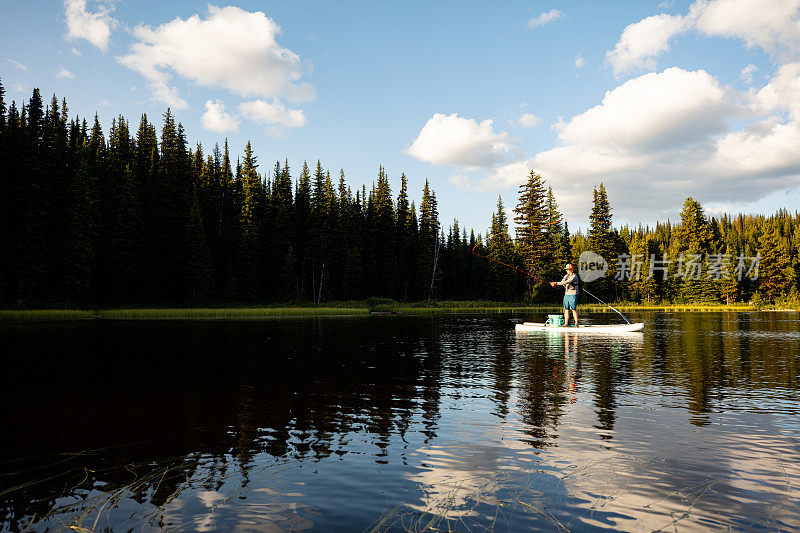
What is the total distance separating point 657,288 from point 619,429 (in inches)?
4072

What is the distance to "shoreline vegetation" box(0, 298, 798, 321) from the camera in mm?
50781

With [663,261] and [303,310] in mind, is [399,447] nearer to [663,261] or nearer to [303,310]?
[303,310]

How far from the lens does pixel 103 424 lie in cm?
991

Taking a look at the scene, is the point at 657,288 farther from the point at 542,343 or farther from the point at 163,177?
the point at 163,177

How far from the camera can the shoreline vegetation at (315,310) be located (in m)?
50.8

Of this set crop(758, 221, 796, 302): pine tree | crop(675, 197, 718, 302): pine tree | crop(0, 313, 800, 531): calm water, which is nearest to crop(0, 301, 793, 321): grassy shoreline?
crop(675, 197, 718, 302): pine tree

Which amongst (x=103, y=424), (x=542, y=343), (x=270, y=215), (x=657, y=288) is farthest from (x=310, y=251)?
(x=103, y=424)

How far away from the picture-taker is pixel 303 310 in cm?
6272

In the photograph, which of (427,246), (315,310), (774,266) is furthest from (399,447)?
(774,266)

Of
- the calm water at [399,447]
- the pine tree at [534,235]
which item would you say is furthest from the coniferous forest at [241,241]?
the calm water at [399,447]

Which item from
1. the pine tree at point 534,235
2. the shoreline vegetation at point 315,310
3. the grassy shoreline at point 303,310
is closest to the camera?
the grassy shoreline at point 303,310

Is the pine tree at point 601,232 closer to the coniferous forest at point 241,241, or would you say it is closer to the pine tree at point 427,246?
the coniferous forest at point 241,241

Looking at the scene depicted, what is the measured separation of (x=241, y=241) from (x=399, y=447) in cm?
7532

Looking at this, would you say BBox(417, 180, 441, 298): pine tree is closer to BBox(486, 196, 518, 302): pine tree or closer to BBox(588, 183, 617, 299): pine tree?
BBox(486, 196, 518, 302): pine tree
